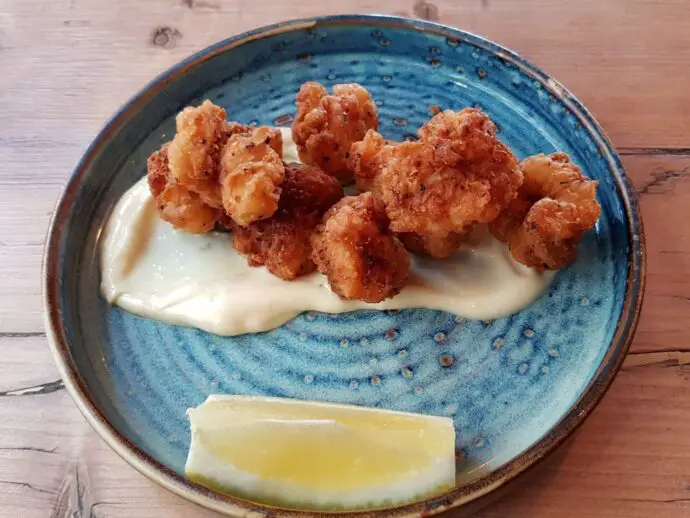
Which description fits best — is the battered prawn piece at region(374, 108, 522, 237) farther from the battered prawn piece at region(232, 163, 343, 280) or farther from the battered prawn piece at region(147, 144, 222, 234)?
the battered prawn piece at region(147, 144, 222, 234)

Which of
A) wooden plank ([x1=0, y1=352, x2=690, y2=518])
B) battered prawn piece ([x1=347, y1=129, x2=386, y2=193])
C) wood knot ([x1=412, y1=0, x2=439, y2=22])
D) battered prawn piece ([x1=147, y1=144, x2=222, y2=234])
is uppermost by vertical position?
wood knot ([x1=412, y1=0, x2=439, y2=22])

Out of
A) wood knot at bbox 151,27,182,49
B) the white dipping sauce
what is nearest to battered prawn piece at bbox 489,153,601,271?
the white dipping sauce

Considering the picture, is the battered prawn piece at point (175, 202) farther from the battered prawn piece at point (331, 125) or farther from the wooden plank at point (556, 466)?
the wooden plank at point (556, 466)

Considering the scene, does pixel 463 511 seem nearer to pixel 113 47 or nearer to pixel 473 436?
pixel 473 436

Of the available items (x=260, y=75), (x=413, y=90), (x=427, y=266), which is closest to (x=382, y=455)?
(x=427, y=266)

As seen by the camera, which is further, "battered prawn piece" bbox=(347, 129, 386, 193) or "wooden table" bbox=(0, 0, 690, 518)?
"battered prawn piece" bbox=(347, 129, 386, 193)

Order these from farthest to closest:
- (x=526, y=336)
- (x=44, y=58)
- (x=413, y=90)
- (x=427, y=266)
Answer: (x=44, y=58), (x=413, y=90), (x=427, y=266), (x=526, y=336)

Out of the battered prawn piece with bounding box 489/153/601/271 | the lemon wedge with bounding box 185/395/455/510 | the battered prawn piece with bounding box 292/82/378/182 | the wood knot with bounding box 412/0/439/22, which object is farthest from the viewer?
the wood knot with bounding box 412/0/439/22
